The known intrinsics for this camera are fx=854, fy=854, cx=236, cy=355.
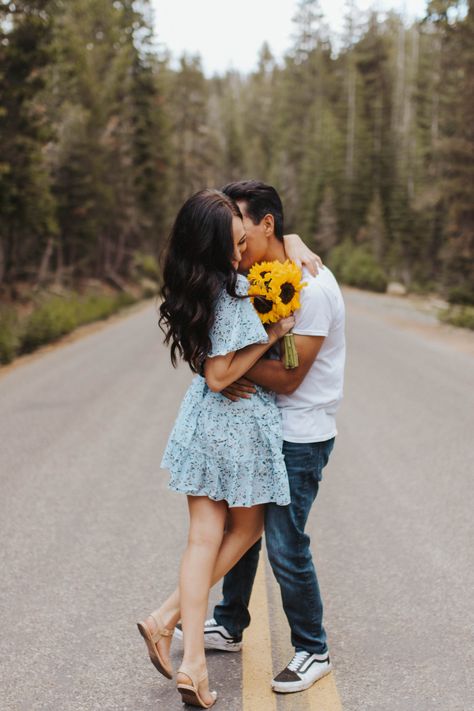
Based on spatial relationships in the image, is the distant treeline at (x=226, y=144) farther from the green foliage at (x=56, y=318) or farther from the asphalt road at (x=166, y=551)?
the asphalt road at (x=166, y=551)

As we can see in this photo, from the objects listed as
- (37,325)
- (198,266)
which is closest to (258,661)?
(198,266)

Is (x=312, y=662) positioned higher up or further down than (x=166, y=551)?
higher up

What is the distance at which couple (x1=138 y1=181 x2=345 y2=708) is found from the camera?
3.30 m

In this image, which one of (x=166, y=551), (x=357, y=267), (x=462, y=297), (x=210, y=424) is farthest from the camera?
(x=357, y=267)

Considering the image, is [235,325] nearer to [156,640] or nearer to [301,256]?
[301,256]

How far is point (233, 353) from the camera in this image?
3.31 meters

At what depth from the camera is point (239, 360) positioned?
3312 millimetres

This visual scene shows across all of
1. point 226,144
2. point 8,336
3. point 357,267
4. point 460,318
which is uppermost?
point 226,144

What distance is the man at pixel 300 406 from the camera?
11.0ft

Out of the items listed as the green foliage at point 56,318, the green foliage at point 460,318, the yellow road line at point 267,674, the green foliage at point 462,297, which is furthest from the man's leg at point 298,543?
the green foliage at point 462,297

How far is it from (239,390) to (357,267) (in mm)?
50163

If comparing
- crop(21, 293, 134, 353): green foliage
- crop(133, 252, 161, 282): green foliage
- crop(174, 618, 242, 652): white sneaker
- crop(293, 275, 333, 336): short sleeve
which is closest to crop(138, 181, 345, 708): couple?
crop(293, 275, 333, 336): short sleeve

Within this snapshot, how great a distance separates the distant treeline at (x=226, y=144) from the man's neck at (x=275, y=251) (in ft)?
51.7

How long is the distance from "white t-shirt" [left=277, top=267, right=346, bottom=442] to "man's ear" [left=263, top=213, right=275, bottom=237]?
22 centimetres
